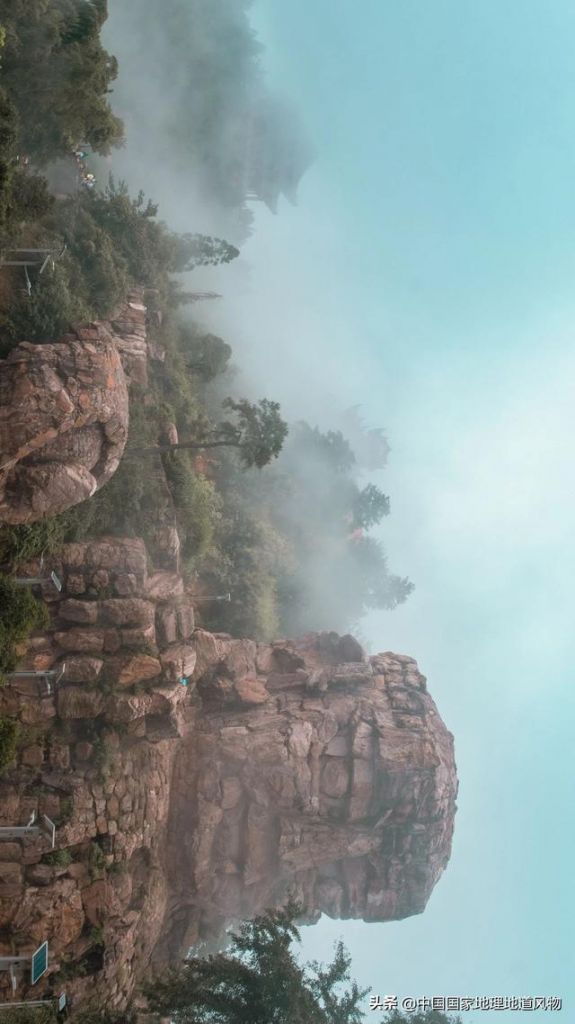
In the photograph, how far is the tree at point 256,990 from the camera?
18.6m

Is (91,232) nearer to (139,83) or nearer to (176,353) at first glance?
(176,353)

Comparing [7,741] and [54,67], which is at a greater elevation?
[54,67]

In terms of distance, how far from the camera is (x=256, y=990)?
757 inches

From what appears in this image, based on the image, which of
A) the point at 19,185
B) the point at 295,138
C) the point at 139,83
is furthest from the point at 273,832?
the point at 295,138

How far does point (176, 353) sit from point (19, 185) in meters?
13.2

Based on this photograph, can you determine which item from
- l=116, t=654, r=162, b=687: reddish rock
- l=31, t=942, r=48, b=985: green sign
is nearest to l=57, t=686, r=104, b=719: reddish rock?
l=116, t=654, r=162, b=687: reddish rock

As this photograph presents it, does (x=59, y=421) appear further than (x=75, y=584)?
No

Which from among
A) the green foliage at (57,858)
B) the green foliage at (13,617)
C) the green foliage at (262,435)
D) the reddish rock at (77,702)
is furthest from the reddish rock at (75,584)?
the green foliage at (262,435)

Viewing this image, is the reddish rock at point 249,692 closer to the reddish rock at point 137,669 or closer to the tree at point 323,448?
the reddish rock at point 137,669

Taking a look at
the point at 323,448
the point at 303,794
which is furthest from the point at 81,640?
the point at 323,448

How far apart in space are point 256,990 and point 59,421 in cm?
1776

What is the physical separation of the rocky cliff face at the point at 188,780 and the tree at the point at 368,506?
20.8 meters

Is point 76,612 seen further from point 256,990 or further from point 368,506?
point 368,506

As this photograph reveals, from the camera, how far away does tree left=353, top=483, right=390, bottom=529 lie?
50.6 m
